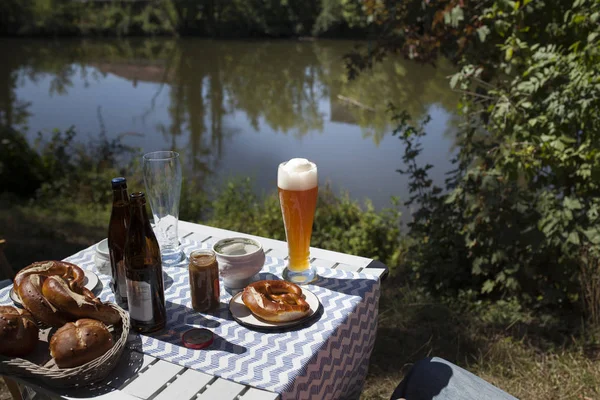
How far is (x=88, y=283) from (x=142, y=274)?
322mm

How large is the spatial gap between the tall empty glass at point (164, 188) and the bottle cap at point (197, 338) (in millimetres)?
392

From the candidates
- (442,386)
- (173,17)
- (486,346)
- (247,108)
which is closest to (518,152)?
(486,346)

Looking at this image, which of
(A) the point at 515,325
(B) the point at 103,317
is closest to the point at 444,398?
(B) the point at 103,317

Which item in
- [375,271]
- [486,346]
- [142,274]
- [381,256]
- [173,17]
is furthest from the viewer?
[173,17]

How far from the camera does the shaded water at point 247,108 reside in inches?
270

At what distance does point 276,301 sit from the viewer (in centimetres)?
125

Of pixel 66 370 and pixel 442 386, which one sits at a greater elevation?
pixel 66 370

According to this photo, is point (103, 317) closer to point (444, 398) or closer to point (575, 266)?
point (444, 398)

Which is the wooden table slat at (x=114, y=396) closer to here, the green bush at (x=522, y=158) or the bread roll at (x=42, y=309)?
the bread roll at (x=42, y=309)

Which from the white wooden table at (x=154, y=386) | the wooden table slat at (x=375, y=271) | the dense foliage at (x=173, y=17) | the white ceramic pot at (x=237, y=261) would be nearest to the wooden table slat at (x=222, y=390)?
the white wooden table at (x=154, y=386)

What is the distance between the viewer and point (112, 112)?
32.7ft

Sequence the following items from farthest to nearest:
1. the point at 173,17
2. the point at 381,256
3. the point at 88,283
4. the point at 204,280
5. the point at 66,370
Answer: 1. the point at 173,17
2. the point at 381,256
3. the point at 88,283
4. the point at 204,280
5. the point at 66,370

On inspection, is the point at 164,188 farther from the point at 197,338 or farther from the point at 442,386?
the point at 442,386

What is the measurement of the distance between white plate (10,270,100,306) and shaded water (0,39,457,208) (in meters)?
4.30
